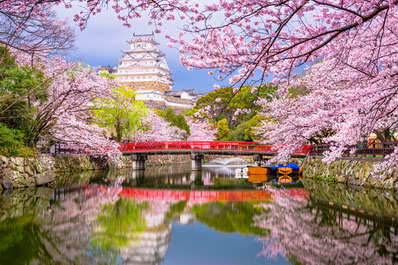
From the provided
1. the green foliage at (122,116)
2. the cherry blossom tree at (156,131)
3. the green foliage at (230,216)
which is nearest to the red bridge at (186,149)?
the green foliage at (122,116)

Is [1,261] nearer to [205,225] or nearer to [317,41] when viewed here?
[205,225]

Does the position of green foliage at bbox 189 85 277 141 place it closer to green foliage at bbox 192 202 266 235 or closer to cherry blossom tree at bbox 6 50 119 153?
cherry blossom tree at bbox 6 50 119 153

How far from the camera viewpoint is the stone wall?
13766 mm

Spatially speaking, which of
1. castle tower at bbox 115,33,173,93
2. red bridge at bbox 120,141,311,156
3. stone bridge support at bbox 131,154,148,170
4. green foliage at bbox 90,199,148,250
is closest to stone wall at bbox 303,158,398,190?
red bridge at bbox 120,141,311,156

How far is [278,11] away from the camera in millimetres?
4961

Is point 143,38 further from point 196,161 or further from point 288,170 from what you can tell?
point 288,170

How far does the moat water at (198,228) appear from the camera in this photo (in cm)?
630

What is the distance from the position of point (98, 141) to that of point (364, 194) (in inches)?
489

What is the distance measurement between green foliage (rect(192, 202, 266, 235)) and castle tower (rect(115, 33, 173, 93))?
59.9m

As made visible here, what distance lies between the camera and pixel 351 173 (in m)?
16.4

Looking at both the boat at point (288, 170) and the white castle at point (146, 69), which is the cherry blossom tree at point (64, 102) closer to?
the boat at point (288, 170)

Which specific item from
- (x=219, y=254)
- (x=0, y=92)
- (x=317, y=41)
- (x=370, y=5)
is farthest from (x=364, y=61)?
(x=0, y=92)

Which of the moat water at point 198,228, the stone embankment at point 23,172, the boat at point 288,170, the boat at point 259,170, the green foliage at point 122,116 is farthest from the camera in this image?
the green foliage at point 122,116

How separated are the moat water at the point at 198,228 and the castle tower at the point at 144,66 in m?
59.4
